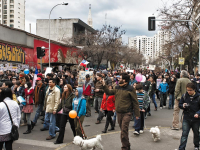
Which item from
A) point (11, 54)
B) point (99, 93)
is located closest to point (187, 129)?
point (99, 93)

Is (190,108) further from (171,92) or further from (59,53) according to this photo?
(59,53)

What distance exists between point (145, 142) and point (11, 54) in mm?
17900

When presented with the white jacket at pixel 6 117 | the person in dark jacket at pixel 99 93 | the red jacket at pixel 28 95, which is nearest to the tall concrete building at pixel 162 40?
the person in dark jacket at pixel 99 93

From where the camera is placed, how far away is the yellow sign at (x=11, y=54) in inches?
783

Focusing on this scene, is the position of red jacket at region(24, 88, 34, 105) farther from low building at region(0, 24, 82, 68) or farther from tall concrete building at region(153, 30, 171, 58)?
tall concrete building at region(153, 30, 171, 58)

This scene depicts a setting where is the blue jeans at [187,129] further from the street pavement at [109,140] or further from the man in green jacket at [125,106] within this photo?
the man in green jacket at [125,106]

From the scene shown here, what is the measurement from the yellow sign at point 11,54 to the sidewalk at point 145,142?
52.1 feet

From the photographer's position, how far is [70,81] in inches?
480

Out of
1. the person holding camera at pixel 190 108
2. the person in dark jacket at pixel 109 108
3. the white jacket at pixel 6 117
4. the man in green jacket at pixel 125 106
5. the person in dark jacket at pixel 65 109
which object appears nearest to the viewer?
the white jacket at pixel 6 117

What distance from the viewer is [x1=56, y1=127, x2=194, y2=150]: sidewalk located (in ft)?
19.2

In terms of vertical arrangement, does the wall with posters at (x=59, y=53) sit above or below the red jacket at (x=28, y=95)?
above

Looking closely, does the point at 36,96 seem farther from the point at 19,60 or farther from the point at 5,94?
the point at 19,60

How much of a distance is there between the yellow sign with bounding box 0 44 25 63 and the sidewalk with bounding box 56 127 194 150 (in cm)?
1589

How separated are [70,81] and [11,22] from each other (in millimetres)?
107558
